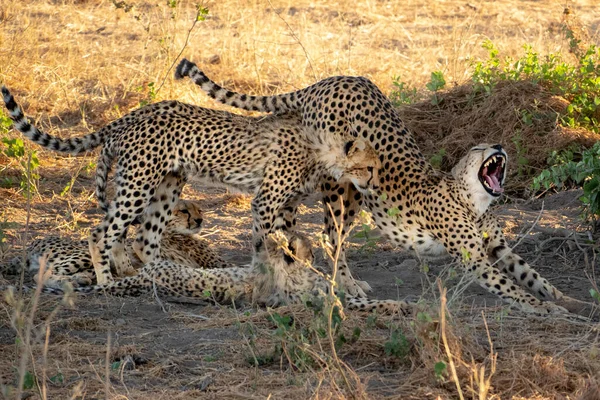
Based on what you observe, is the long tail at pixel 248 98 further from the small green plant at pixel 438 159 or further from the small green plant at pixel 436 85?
the small green plant at pixel 436 85

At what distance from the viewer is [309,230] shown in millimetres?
7320

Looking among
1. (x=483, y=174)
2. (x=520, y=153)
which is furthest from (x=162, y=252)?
(x=520, y=153)

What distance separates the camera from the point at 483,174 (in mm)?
5688

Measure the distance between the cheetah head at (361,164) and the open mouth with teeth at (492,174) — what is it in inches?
24.5

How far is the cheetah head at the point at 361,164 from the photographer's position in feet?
19.4

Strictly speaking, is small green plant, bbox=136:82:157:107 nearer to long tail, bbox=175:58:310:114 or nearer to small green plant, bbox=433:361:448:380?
long tail, bbox=175:58:310:114

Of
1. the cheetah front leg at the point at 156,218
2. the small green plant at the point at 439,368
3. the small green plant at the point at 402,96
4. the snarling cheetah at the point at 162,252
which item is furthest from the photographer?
the small green plant at the point at 402,96

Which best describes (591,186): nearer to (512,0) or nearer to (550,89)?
(550,89)

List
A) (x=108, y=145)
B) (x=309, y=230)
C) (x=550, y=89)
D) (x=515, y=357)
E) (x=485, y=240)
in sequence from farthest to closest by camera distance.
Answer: (x=550, y=89)
(x=309, y=230)
(x=108, y=145)
(x=485, y=240)
(x=515, y=357)

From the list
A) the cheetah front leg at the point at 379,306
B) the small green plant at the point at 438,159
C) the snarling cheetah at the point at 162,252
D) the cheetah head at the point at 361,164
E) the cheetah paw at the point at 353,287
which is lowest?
the snarling cheetah at the point at 162,252

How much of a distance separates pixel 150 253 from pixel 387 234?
1557 mm

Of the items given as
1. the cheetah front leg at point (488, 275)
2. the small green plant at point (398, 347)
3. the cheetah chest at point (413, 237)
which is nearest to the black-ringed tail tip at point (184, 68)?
the cheetah chest at point (413, 237)

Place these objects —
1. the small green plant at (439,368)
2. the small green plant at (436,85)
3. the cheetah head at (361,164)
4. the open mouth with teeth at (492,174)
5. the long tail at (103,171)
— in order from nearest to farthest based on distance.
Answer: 1. the small green plant at (439,368)
2. the open mouth with teeth at (492,174)
3. the cheetah head at (361,164)
4. the long tail at (103,171)
5. the small green plant at (436,85)

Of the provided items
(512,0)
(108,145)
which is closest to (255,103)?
(108,145)
